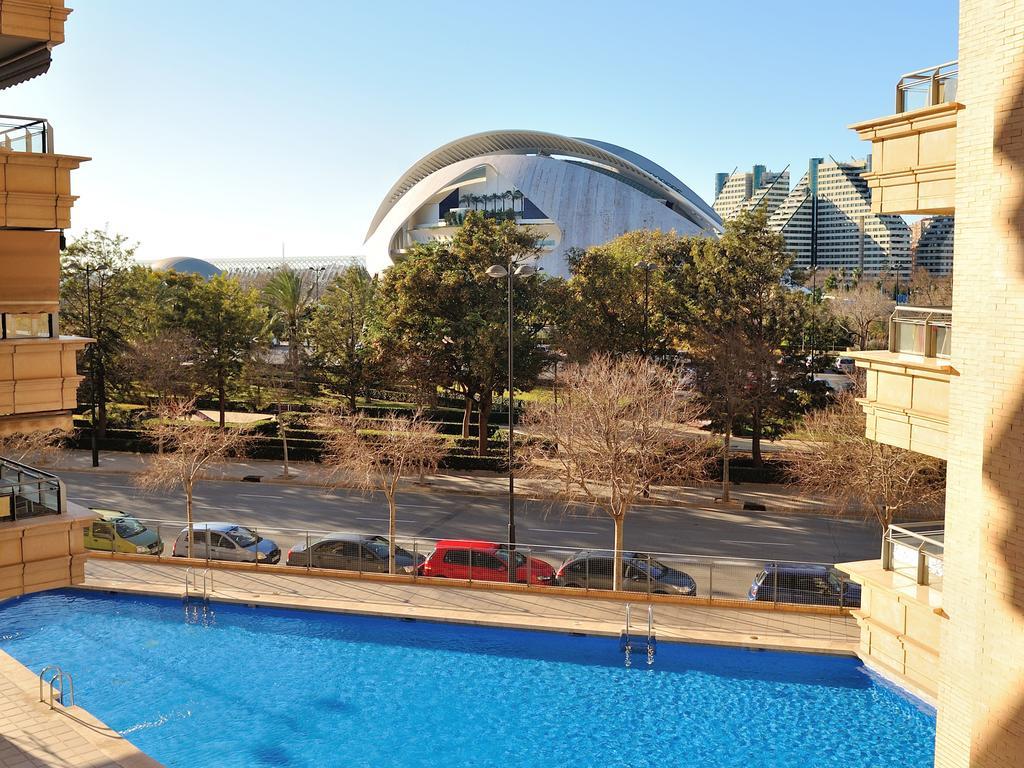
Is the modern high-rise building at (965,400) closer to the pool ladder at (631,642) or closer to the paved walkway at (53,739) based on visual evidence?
the pool ladder at (631,642)

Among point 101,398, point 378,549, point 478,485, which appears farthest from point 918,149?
point 101,398

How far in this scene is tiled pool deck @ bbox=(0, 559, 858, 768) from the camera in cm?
1271

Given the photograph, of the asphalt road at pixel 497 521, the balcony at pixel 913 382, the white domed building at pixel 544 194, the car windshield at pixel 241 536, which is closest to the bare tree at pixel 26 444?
the asphalt road at pixel 497 521

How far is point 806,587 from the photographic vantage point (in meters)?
17.2

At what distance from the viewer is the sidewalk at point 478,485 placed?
87.5 feet

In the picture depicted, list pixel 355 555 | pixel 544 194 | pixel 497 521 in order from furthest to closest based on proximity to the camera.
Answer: pixel 544 194 → pixel 497 521 → pixel 355 555

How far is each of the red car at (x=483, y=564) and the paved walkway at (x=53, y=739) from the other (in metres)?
7.64

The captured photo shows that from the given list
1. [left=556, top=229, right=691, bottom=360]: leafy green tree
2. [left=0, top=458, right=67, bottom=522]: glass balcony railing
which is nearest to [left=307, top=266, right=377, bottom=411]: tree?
[left=556, top=229, right=691, bottom=360]: leafy green tree

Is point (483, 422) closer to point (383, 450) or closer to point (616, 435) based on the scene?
point (383, 450)

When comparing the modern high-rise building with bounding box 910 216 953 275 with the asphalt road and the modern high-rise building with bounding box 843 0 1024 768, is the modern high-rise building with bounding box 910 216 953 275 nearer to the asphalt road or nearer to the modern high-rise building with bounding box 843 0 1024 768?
the asphalt road

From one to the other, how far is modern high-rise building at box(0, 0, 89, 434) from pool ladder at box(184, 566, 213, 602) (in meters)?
8.71

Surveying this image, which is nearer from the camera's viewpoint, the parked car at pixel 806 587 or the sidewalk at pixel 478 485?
the parked car at pixel 806 587

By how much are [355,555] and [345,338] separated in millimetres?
15967

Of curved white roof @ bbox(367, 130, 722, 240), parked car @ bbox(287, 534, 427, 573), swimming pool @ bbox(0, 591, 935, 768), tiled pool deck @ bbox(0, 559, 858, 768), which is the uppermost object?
curved white roof @ bbox(367, 130, 722, 240)
